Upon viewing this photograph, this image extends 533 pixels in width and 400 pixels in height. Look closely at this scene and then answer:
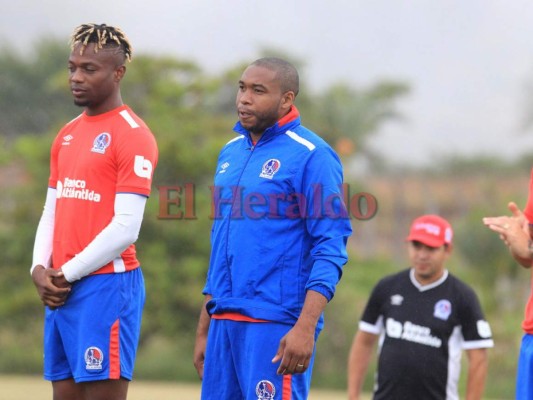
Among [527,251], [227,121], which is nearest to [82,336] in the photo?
[527,251]

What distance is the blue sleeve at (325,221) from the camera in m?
4.43

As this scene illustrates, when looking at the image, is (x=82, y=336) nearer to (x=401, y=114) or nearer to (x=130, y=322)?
(x=130, y=322)

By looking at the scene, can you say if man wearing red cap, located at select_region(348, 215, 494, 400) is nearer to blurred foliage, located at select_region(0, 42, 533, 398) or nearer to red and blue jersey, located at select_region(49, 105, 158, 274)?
red and blue jersey, located at select_region(49, 105, 158, 274)

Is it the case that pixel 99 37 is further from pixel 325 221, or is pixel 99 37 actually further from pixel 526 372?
pixel 526 372

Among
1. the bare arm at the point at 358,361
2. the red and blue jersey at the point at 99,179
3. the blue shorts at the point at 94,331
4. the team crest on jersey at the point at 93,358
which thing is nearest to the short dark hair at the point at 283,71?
the red and blue jersey at the point at 99,179

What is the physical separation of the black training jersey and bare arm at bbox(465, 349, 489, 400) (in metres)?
0.06

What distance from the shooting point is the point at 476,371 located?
677 cm

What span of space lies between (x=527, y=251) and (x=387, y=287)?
2.26 m

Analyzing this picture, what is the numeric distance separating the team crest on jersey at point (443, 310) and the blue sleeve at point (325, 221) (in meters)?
2.39

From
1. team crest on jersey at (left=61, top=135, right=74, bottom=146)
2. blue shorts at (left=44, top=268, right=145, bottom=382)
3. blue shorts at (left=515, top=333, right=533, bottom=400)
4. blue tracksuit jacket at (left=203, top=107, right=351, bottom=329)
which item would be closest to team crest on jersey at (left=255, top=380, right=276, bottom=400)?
blue tracksuit jacket at (left=203, top=107, right=351, bottom=329)

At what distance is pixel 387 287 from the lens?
7.00 meters

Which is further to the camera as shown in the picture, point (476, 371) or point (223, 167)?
point (476, 371)

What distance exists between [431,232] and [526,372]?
2282 millimetres

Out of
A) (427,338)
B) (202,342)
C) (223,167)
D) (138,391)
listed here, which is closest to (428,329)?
(427,338)
